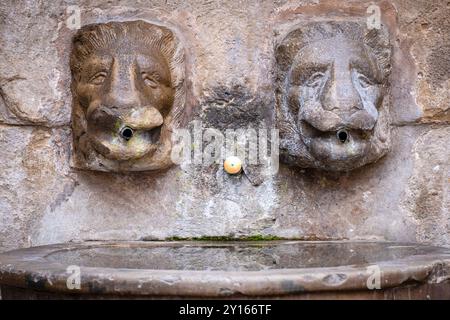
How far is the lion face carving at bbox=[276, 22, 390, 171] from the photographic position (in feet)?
7.94

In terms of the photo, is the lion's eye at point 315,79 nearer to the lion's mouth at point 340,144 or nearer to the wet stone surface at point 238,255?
the lion's mouth at point 340,144

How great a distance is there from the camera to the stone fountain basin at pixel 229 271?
1909 millimetres

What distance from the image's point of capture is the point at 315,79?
2482mm

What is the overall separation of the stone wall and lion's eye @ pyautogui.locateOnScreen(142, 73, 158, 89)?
0.12 meters

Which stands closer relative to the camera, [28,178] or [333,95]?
[333,95]

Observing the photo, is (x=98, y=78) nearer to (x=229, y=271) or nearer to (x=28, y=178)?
(x=28, y=178)

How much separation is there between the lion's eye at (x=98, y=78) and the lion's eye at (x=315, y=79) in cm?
49

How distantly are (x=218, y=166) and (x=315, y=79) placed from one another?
327mm

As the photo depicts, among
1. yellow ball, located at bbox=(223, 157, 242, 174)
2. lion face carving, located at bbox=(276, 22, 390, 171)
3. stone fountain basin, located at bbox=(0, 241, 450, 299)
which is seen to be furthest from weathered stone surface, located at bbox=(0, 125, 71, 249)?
lion face carving, located at bbox=(276, 22, 390, 171)
